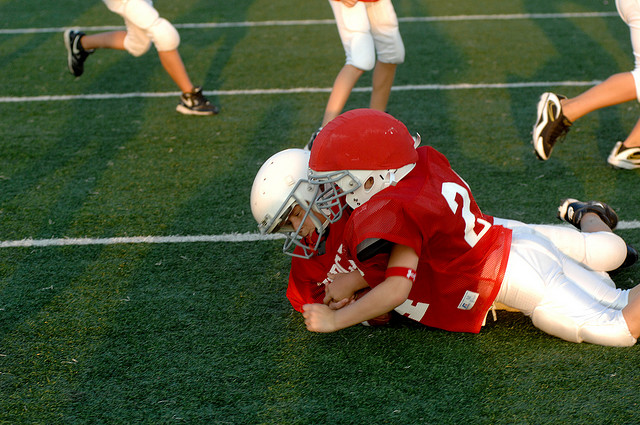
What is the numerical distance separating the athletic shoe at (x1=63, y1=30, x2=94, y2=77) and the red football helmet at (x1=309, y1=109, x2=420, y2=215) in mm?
3863

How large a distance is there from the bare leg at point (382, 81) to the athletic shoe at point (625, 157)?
57.0 inches

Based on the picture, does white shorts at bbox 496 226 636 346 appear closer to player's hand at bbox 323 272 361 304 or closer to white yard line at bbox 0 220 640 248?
player's hand at bbox 323 272 361 304

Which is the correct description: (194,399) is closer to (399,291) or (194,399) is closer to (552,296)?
(399,291)

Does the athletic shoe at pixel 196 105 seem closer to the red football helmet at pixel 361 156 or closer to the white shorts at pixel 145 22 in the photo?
the white shorts at pixel 145 22

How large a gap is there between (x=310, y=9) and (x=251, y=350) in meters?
6.30

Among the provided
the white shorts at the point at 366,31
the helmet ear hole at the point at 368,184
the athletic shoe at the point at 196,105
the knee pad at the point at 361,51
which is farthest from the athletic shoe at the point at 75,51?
the helmet ear hole at the point at 368,184

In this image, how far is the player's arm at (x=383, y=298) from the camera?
2154mm

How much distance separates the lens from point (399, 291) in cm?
215

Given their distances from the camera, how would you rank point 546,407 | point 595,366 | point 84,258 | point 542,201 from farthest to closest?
point 542,201, point 84,258, point 595,366, point 546,407

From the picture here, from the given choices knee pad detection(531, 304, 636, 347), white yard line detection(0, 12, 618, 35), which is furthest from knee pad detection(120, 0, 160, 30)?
knee pad detection(531, 304, 636, 347)

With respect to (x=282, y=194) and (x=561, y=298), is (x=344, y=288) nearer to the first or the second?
(x=282, y=194)

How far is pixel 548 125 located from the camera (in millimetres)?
3656

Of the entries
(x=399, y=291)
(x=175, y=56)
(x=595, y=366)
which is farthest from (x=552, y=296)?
(x=175, y=56)

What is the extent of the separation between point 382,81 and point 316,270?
2174 millimetres
